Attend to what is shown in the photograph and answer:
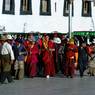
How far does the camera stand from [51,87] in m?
21.7

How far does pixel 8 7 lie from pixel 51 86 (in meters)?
20.1

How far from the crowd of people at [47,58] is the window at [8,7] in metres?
14.1

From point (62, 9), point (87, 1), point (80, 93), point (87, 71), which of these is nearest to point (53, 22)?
point (62, 9)

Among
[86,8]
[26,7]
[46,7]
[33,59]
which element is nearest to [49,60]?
[33,59]

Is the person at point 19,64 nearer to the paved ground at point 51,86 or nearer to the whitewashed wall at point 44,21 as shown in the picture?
the paved ground at point 51,86

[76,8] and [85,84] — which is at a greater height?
[76,8]

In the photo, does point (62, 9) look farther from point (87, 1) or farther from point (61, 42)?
point (61, 42)

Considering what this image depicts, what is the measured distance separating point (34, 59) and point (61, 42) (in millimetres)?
2323

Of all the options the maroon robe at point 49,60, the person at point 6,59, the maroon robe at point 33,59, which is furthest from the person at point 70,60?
the person at point 6,59

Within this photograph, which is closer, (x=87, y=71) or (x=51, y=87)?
(x=51, y=87)

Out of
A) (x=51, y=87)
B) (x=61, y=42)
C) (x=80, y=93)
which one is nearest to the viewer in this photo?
(x=80, y=93)

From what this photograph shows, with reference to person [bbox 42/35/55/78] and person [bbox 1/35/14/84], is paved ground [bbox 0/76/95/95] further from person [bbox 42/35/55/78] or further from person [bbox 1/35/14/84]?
person [bbox 42/35/55/78]

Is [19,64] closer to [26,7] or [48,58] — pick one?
[48,58]

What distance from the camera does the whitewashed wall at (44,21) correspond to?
4166 cm
